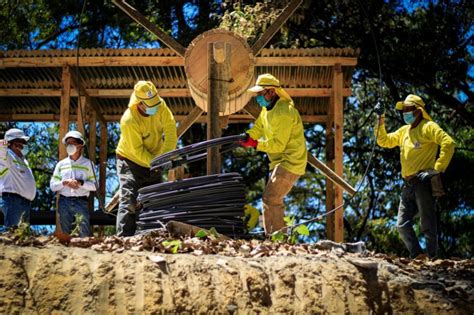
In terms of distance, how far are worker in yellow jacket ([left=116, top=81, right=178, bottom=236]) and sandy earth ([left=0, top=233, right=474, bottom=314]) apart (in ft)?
8.34

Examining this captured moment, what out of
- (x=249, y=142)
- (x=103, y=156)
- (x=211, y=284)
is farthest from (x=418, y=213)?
(x=103, y=156)

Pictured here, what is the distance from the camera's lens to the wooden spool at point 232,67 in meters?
11.7

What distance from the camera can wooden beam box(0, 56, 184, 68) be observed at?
46.0 ft

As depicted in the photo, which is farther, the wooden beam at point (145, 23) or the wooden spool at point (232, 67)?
the wooden beam at point (145, 23)

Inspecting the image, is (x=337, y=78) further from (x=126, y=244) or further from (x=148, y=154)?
(x=126, y=244)

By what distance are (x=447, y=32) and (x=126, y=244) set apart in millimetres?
12486

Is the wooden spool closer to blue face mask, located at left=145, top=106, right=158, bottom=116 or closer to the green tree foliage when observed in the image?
blue face mask, located at left=145, top=106, right=158, bottom=116

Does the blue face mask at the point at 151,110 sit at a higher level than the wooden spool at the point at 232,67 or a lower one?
lower

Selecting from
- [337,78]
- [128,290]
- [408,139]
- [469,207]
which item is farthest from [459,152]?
[128,290]

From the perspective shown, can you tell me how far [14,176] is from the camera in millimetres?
11445

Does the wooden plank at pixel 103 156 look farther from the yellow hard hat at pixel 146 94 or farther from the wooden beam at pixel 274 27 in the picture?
the yellow hard hat at pixel 146 94

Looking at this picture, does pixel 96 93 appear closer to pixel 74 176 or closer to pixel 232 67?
pixel 74 176

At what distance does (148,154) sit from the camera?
35.8 feet

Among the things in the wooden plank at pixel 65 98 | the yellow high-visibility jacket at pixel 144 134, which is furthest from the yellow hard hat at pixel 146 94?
the wooden plank at pixel 65 98
